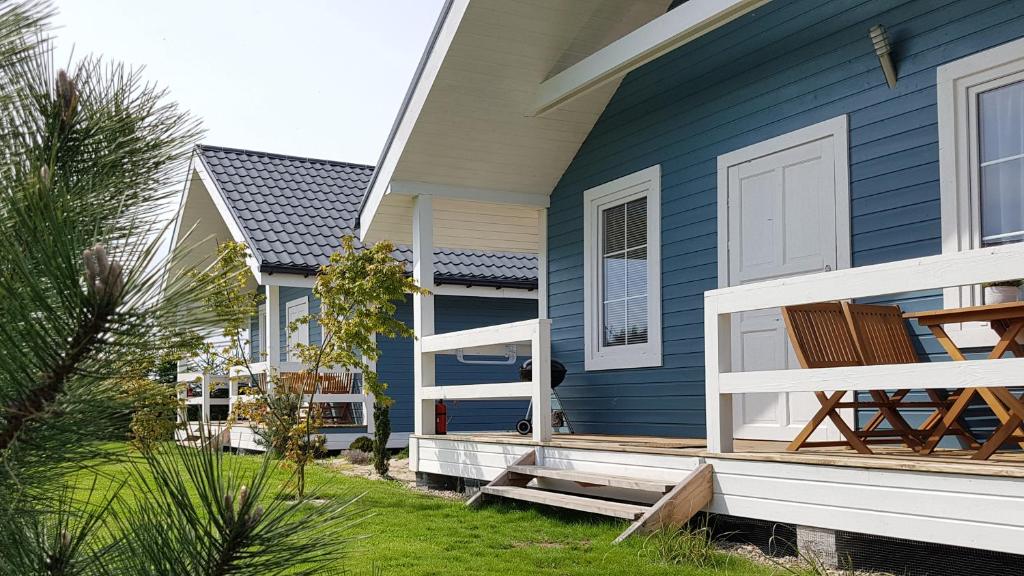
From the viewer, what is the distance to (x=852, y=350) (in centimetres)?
567

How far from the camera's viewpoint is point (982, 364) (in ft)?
13.8

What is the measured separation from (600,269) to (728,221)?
1.81 meters

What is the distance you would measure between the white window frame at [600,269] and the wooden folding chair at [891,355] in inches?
100

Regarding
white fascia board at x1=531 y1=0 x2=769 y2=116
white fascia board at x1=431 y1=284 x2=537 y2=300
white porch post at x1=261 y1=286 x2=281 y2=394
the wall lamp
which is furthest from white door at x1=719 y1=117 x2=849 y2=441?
white fascia board at x1=431 y1=284 x2=537 y2=300

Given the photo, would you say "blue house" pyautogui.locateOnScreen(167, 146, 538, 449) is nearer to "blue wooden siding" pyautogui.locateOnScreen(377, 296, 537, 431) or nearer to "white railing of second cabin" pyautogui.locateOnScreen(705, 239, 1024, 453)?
"blue wooden siding" pyautogui.locateOnScreen(377, 296, 537, 431)

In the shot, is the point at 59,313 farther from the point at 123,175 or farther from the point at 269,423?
the point at 269,423

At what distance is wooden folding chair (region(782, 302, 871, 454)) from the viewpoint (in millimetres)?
5160

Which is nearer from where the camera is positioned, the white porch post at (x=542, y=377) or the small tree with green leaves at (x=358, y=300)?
the white porch post at (x=542, y=377)

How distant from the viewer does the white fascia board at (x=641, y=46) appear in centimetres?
643

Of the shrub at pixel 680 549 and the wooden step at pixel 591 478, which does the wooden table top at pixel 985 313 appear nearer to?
the shrub at pixel 680 549

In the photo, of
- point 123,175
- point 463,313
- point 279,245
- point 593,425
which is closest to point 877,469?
point 123,175

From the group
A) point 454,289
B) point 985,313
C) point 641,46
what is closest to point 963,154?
point 985,313

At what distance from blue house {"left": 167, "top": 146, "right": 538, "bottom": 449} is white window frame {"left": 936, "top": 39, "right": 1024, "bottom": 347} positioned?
8491 millimetres

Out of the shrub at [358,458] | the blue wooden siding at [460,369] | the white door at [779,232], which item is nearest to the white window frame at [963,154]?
the white door at [779,232]
